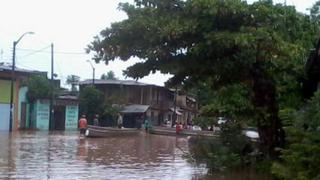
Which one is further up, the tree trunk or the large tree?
the large tree

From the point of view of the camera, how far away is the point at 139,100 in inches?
2899

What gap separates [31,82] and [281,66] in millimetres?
43597

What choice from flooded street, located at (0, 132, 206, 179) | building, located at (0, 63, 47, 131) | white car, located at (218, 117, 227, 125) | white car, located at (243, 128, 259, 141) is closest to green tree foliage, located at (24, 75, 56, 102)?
building, located at (0, 63, 47, 131)

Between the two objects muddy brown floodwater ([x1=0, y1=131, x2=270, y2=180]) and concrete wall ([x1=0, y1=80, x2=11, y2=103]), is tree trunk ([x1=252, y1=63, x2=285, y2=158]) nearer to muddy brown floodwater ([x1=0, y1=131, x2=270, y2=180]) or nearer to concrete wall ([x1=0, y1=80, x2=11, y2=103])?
muddy brown floodwater ([x1=0, y1=131, x2=270, y2=180])

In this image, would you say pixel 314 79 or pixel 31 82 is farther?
pixel 31 82

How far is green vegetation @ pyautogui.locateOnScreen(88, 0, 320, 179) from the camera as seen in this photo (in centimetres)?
1298

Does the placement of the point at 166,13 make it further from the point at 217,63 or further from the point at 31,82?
the point at 31,82

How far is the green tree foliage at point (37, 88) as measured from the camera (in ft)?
179

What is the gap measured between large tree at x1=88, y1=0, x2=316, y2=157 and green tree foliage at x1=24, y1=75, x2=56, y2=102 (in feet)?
135

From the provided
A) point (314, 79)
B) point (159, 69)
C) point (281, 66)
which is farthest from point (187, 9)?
point (314, 79)

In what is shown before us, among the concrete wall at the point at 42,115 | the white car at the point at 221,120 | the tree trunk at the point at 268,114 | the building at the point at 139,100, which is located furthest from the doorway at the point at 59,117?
the tree trunk at the point at 268,114

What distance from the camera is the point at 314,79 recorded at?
557 inches

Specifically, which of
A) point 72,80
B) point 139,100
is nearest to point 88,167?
point 139,100

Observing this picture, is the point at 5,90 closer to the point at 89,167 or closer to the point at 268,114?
the point at 89,167
